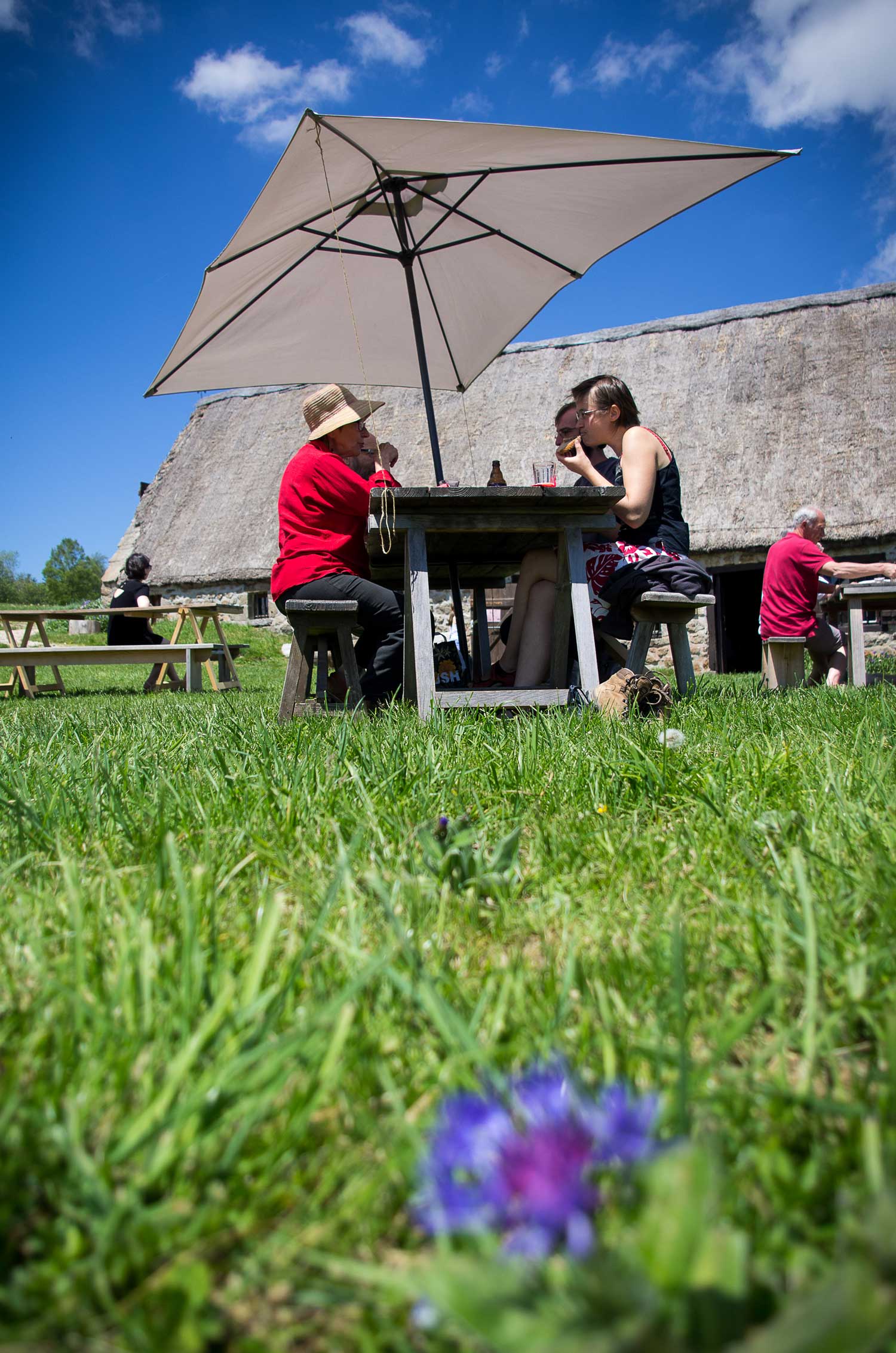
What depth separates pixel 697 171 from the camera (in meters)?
4.14

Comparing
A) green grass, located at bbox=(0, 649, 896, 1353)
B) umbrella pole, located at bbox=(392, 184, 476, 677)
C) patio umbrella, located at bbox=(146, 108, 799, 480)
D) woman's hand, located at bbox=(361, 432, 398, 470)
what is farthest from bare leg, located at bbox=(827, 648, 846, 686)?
green grass, located at bbox=(0, 649, 896, 1353)

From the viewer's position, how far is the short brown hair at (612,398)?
12.1 ft

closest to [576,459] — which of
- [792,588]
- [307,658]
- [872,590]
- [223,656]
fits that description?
[307,658]

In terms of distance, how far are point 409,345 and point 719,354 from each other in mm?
12453

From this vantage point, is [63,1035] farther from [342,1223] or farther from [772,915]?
[772,915]

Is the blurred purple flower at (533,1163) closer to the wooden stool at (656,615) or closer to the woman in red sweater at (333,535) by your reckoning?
the wooden stool at (656,615)

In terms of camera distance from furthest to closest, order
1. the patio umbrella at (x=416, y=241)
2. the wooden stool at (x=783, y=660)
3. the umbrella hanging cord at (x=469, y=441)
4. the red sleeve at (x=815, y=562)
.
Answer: the umbrella hanging cord at (x=469, y=441) < the red sleeve at (x=815, y=562) < the wooden stool at (x=783, y=660) < the patio umbrella at (x=416, y=241)

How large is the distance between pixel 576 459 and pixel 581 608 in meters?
0.84

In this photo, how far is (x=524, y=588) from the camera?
366 cm

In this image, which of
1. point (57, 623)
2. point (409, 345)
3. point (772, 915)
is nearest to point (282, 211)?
point (409, 345)

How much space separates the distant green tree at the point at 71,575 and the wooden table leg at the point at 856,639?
86.6 metres

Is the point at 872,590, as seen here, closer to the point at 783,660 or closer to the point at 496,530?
the point at 783,660

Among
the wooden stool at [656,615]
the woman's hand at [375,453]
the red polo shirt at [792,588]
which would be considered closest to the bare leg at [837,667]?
the red polo shirt at [792,588]

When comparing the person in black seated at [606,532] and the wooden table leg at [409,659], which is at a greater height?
the person in black seated at [606,532]
